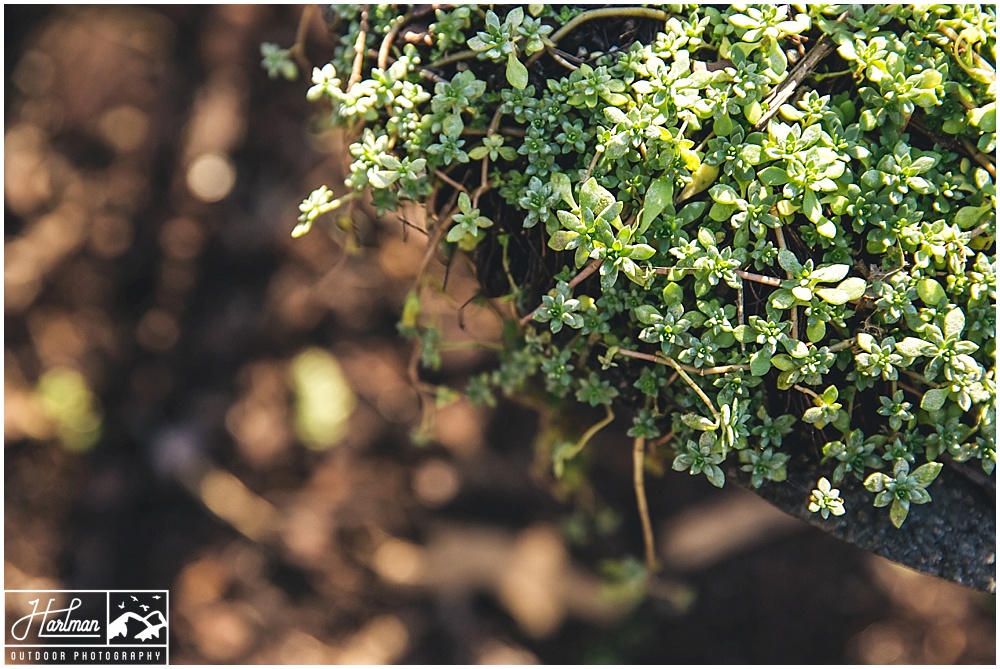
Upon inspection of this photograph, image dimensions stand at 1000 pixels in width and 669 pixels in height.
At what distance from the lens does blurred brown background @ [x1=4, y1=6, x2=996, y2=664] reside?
2.03 meters

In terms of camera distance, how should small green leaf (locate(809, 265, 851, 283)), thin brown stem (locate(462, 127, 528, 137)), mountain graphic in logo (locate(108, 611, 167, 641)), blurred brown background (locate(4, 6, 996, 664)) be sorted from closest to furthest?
small green leaf (locate(809, 265, 851, 283)) < thin brown stem (locate(462, 127, 528, 137)) < mountain graphic in logo (locate(108, 611, 167, 641)) < blurred brown background (locate(4, 6, 996, 664))

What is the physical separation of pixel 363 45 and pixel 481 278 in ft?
1.31

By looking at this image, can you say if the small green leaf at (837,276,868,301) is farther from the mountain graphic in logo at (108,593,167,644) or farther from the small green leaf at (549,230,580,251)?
the mountain graphic in logo at (108,593,167,644)

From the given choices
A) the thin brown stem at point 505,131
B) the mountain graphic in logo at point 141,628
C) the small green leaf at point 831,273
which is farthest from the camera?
the mountain graphic in logo at point 141,628

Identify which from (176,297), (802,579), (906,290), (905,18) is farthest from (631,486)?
(176,297)

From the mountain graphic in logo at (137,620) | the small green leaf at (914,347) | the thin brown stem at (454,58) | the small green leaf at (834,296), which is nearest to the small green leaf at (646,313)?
the small green leaf at (834,296)

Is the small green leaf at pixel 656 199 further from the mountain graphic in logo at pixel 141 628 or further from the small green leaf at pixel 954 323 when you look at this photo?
the mountain graphic in logo at pixel 141 628

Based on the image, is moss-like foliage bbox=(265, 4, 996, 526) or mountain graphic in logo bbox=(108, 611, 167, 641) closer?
moss-like foliage bbox=(265, 4, 996, 526)

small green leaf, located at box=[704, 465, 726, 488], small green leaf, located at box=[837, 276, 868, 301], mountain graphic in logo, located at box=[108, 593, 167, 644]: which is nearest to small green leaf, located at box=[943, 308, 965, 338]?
small green leaf, located at box=[837, 276, 868, 301]

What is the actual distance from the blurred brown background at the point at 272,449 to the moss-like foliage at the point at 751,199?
955mm

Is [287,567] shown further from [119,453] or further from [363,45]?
[363,45]

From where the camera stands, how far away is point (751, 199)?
920 mm

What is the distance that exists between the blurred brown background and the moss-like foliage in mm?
955

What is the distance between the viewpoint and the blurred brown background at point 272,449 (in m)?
2.03
